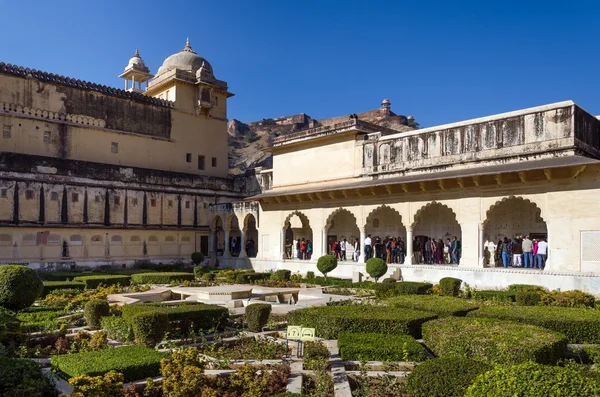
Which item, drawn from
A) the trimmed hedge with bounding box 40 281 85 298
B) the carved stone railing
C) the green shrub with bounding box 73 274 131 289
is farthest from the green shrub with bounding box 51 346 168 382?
the carved stone railing

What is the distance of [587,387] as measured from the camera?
4.23 meters

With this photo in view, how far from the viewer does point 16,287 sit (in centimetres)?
1127

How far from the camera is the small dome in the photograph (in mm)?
37812

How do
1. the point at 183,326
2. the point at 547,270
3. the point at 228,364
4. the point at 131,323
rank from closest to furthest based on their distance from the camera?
the point at 228,364 < the point at 131,323 < the point at 183,326 < the point at 547,270

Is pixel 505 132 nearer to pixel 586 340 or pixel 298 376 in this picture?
pixel 586 340

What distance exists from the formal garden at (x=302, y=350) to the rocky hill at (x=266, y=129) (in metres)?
47.8

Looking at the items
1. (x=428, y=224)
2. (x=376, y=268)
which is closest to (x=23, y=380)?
(x=376, y=268)

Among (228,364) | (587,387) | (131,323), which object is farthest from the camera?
(131,323)

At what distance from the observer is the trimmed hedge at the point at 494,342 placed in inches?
291

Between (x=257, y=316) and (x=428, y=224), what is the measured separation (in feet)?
51.7

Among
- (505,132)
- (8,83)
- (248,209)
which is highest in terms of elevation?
(8,83)

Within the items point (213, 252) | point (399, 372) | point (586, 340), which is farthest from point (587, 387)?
point (213, 252)

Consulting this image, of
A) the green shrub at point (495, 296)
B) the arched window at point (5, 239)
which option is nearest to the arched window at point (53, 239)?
the arched window at point (5, 239)

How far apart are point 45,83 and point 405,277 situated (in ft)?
77.8
